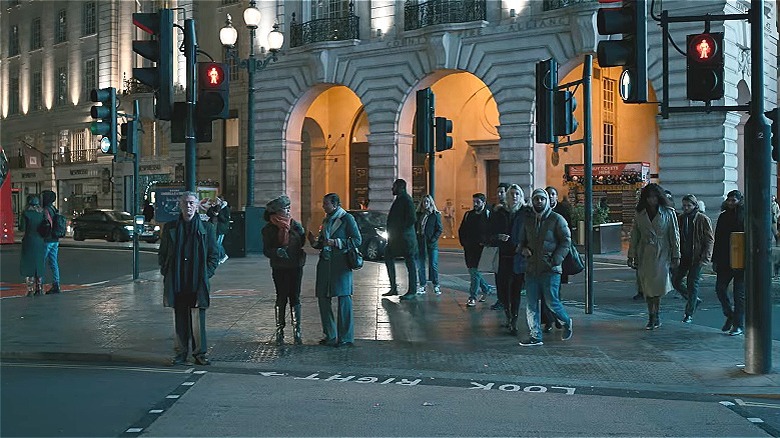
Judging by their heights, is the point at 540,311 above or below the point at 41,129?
below

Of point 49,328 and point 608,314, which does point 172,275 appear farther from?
point 608,314

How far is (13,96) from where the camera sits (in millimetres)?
56000

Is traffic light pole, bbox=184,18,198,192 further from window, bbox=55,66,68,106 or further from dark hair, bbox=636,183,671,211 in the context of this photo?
window, bbox=55,66,68,106

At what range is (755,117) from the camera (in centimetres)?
879

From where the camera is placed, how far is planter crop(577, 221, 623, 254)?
26.5m

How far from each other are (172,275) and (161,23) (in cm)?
300

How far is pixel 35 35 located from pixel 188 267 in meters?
49.4

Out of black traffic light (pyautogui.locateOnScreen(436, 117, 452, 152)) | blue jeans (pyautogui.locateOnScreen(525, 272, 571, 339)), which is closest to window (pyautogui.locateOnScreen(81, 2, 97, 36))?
black traffic light (pyautogui.locateOnScreen(436, 117, 452, 152))

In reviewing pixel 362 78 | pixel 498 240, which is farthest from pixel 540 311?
pixel 362 78

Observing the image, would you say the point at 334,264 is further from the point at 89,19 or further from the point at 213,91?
the point at 89,19

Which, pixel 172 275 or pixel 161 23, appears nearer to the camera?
pixel 172 275

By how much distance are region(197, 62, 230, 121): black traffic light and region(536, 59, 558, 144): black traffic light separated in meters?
4.72

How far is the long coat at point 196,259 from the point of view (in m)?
9.24

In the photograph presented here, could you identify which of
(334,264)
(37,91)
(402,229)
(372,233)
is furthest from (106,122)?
(37,91)
